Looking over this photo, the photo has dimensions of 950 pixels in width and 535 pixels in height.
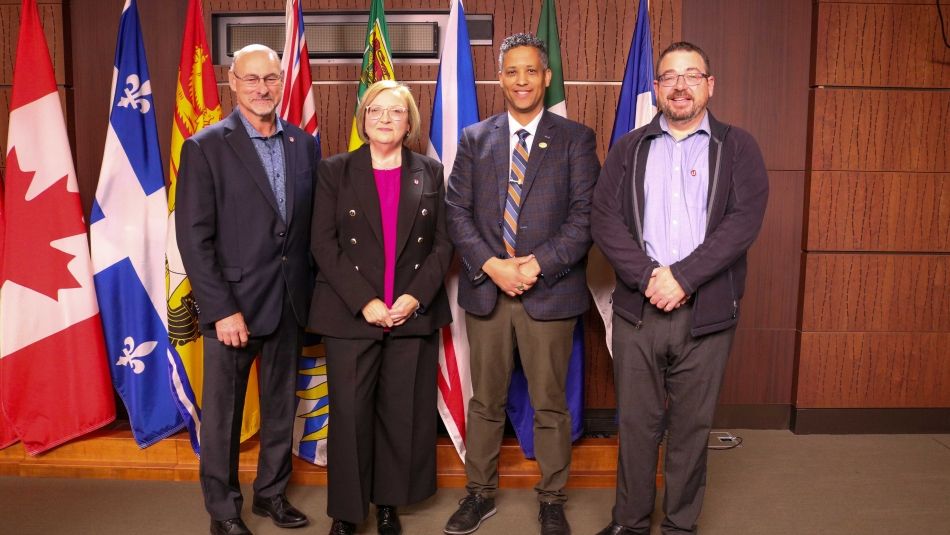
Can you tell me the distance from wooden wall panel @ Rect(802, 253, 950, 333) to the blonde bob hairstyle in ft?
7.22

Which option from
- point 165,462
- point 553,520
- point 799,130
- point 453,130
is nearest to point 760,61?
point 799,130

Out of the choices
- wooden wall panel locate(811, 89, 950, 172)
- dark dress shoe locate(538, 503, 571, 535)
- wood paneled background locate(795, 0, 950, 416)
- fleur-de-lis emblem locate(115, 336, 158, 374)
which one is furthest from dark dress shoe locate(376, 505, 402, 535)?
wooden wall panel locate(811, 89, 950, 172)

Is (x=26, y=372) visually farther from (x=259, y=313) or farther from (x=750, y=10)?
(x=750, y=10)

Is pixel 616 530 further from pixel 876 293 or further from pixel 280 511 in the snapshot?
pixel 876 293

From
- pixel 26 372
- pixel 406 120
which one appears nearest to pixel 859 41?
pixel 406 120

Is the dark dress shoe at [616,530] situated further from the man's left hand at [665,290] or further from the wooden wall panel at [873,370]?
the wooden wall panel at [873,370]

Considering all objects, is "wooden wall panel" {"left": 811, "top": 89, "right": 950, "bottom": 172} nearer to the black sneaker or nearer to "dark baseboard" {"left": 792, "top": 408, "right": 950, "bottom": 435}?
"dark baseboard" {"left": 792, "top": 408, "right": 950, "bottom": 435}

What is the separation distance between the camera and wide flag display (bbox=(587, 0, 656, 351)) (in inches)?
119

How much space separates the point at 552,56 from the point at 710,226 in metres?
1.14

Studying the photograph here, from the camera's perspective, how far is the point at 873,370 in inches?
145

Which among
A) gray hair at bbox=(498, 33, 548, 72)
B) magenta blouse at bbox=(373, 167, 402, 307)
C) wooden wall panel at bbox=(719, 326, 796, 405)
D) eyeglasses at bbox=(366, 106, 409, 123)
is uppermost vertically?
gray hair at bbox=(498, 33, 548, 72)

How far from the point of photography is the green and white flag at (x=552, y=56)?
3043mm

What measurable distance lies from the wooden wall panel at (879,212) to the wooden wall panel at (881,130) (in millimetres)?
56

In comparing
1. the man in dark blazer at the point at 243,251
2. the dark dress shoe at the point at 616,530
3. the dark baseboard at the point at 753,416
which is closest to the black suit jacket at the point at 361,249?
the man in dark blazer at the point at 243,251
